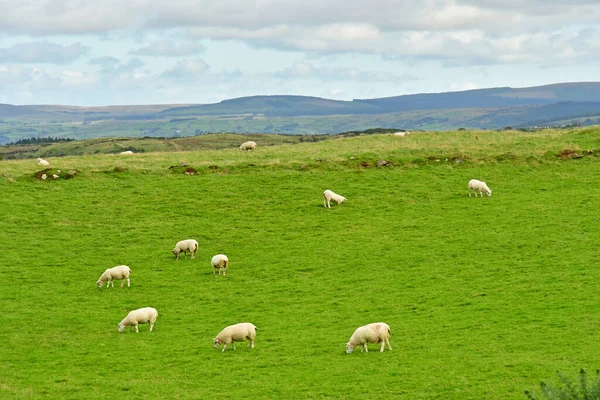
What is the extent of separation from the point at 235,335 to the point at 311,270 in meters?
11.4

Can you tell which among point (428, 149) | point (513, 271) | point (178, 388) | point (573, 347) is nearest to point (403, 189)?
point (428, 149)

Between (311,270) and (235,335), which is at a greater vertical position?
(235,335)

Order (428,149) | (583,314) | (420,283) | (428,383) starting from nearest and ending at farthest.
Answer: (428,383) → (583,314) → (420,283) → (428,149)

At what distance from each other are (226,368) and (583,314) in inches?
566

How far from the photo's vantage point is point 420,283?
3584cm

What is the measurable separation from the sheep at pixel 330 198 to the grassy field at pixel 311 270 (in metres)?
0.70

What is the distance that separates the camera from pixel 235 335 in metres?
28.2

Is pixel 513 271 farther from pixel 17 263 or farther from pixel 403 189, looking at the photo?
pixel 17 263

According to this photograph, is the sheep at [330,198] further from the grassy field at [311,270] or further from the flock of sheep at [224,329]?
the flock of sheep at [224,329]

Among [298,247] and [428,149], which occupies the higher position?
[428,149]

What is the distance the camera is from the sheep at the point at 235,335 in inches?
1110

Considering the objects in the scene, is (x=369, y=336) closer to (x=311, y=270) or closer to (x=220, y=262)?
(x=311, y=270)

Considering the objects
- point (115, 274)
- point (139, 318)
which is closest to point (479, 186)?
point (115, 274)

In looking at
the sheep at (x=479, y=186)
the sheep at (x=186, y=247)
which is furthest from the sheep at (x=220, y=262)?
the sheep at (x=479, y=186)
